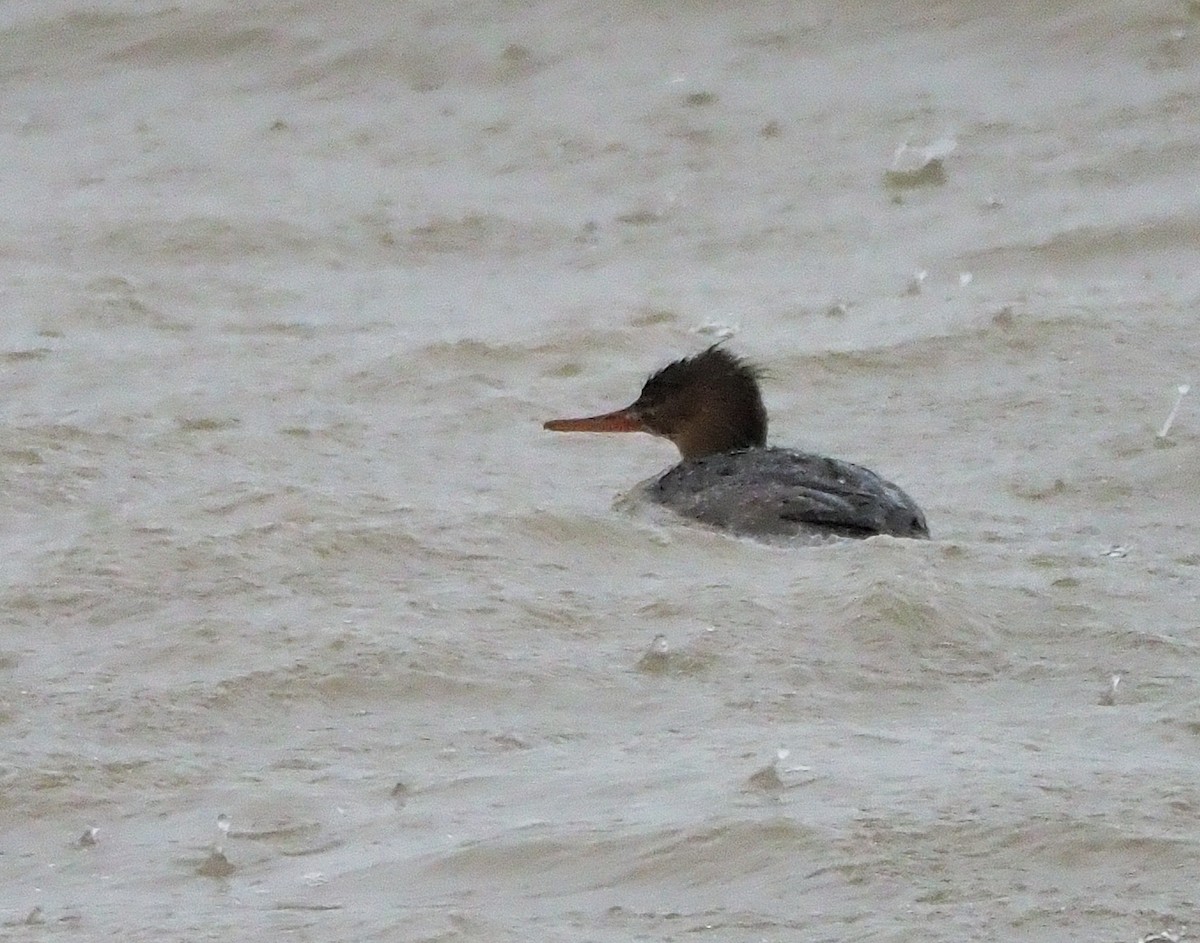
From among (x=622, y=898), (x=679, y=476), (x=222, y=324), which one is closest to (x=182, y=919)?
(x=622, y=898)

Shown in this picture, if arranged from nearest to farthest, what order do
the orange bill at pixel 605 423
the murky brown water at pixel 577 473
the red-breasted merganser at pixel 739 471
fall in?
1. the murky brown water at pixel 577 473
2. the red-breasted merganser at pixel 739 471
3. the orange bill at pixel 605 423

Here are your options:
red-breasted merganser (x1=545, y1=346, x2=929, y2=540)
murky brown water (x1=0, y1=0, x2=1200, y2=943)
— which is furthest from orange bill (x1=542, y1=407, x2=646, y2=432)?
murky brown water (x1=0, y1=0, x2=1200, y2=943)

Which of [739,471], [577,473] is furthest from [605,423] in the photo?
[739,471]

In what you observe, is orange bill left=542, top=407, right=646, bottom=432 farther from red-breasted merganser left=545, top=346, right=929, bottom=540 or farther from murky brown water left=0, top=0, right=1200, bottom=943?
murky brown water left=0, top=0, right=1200, bottom=943

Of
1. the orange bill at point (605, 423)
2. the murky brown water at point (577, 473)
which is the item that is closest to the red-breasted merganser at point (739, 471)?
the orange bill at point (605, 423)

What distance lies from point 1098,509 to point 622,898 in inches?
150

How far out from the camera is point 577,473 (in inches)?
362

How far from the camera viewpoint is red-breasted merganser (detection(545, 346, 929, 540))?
794 cm

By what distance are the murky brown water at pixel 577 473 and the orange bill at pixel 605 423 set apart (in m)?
0.18

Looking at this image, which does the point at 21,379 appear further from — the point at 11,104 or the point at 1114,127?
the point at 1114,127

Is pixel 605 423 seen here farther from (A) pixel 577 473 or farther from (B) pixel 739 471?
(B) pixel 739 471

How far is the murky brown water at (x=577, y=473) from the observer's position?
532cm

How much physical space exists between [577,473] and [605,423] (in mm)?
191

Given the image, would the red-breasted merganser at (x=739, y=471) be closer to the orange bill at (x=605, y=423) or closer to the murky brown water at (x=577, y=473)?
the orange bill at (x=605, y=423)
